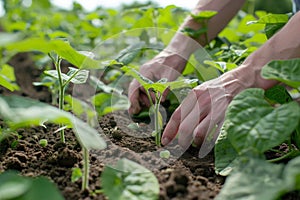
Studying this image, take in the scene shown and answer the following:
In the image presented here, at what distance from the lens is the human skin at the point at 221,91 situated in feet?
4.75

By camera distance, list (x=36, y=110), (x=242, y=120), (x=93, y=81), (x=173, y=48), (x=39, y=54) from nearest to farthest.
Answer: (x=36, y=110), (x=242, y=120), (x=173, y=48), (x=93, y=81), (x=39, y=54)

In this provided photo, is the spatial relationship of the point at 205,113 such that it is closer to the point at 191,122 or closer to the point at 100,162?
the point at 191,122

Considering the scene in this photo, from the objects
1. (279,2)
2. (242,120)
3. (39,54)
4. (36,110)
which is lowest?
(279,2)

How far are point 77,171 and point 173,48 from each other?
99 cm

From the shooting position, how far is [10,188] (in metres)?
0.91

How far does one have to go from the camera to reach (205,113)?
1504 millimetres

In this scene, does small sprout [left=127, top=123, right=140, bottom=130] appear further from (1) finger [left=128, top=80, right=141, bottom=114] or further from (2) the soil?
(1) finger [left=128, top=80, right=141, bottom=114]

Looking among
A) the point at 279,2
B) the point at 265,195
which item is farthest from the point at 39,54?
the point at 279,2

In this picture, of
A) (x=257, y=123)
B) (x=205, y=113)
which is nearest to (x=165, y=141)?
(x=205, y=113)

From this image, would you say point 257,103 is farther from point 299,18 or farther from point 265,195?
point 299,18

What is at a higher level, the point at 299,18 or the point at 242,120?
the point at 299,18

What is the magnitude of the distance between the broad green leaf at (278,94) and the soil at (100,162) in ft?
0.92

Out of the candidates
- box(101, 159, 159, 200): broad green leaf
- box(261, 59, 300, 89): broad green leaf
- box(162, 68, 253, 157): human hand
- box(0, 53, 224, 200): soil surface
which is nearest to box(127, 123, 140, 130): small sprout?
box(0, 53, 224, 200): soil surface

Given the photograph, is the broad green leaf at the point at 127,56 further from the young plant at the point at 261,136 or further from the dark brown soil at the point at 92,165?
the young plant at the point at 261,136
